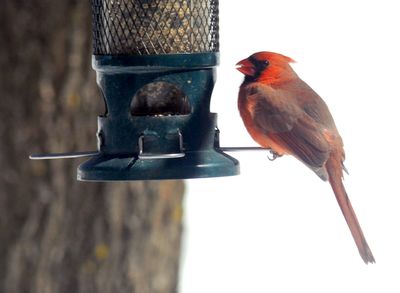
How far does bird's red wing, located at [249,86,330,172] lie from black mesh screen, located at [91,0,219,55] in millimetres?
715

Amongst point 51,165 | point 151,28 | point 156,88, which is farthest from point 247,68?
point 51,165

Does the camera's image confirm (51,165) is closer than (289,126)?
No

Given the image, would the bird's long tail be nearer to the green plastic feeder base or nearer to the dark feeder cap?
the dark feeder cap

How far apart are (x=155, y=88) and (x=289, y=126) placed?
3.23 ft

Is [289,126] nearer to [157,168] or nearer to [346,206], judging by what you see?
[346,206]

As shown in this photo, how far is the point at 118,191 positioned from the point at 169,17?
1953 millimetres

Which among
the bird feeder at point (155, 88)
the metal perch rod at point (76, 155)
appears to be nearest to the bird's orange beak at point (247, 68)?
the metal perch rod at point (76, 155)

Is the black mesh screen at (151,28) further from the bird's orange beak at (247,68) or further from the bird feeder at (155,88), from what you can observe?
the bird's orange beak at (247,68)

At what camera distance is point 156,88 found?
5.81m

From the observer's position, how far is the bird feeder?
5598 mm

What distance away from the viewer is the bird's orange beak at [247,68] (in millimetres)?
6539

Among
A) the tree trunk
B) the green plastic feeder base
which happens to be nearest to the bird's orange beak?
the green plastic feeder base

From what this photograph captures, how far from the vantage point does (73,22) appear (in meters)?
7.44

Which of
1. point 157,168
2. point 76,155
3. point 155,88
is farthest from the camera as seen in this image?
point 155,88
